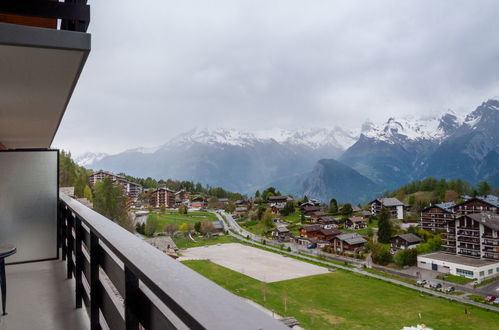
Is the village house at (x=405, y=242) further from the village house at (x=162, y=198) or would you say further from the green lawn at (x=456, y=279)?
the village house at (x=162, y=198)

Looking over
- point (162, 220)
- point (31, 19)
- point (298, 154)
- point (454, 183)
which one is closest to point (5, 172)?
point (31, 19)

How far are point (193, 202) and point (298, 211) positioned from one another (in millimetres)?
16888

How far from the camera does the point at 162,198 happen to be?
47.8 m

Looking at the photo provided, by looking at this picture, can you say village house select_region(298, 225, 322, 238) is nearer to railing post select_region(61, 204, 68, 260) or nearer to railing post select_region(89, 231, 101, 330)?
railing post select_region(61, 204, 68, 260)

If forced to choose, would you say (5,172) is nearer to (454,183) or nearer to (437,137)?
(454,183)

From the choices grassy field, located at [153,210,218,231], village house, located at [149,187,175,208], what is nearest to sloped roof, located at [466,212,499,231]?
grassy field, located at [153,210,218,231]

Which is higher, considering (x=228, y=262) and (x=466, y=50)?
(x=466, y=50)

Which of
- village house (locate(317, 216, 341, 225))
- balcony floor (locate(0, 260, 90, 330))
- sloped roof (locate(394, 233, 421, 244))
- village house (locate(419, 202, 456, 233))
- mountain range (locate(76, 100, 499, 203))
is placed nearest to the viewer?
balcony floor (locate(0, 260, 90, 330))

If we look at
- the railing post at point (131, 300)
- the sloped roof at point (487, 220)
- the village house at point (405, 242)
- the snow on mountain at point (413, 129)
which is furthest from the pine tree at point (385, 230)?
the snow on mountain at point (413, 129)

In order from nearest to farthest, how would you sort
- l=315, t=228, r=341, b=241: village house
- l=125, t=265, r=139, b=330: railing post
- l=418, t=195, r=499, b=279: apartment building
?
1. l=125, t=265, r=139, b=330: railing post
2. l=418, t=195, r=499, b=279: apartment building
3. l=315, t=228, r=341, b=241: village house

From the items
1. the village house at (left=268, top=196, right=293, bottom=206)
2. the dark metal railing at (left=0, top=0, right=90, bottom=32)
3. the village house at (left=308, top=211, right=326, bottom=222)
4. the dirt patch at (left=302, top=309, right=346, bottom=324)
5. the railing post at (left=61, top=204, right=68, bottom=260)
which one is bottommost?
the dirt patch at (left=302, top=309, right=346, bottom=324)

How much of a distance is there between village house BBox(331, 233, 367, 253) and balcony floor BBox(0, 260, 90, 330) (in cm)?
2820

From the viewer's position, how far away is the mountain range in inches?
3386

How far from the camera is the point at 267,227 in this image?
1511 inches
